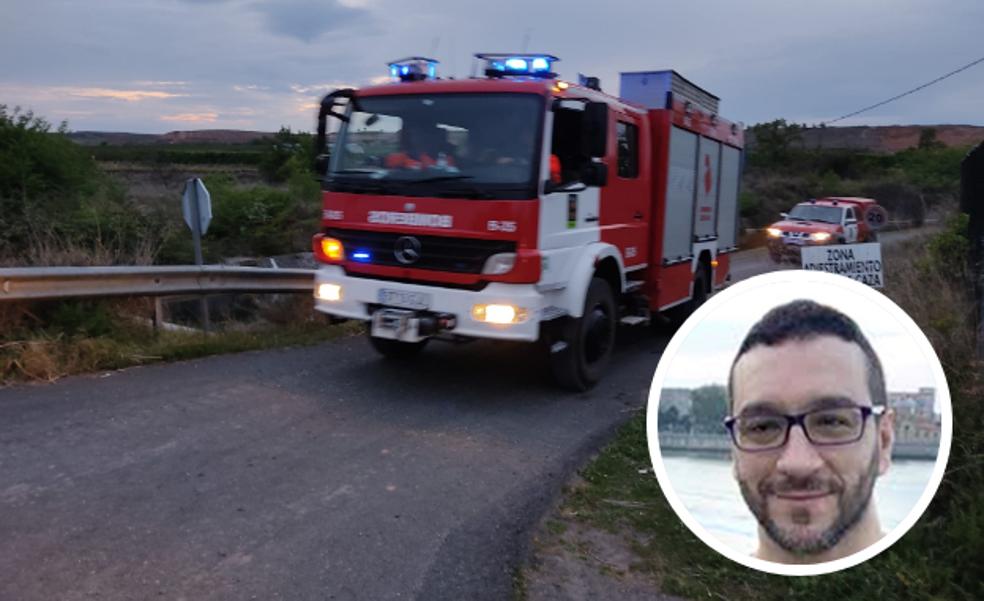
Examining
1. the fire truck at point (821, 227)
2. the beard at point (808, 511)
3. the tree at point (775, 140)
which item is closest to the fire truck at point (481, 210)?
the beard at point (808, 511)

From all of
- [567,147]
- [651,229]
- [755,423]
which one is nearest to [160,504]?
[755,423]

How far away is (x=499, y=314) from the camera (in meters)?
6.14

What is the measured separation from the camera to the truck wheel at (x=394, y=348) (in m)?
7.77

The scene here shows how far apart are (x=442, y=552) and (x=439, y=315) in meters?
2.76

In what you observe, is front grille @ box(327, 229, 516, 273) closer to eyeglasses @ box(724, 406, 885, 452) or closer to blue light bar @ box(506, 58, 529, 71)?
blue light bar @ box(506, 58, 529, 71)

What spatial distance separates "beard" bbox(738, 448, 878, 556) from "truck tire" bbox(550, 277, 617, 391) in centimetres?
497

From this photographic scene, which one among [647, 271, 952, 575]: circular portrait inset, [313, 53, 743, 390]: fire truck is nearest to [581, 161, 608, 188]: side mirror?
[313, 53, 743, 390]: fire truck

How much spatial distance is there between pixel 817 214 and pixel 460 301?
1916 centimetres

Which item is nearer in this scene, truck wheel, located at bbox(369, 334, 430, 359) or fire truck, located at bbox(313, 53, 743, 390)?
fire truck, located at bbox(313, 53, 743, 390)

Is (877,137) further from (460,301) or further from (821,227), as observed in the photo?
(460,301)

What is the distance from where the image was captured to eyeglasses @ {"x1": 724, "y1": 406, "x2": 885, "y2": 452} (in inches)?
61.8

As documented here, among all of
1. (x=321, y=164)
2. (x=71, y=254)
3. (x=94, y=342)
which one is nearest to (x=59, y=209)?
(x=71, y=254)

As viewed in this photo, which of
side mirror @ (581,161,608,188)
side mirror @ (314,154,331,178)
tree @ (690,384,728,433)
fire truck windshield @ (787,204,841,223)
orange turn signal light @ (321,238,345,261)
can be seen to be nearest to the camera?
tree @ (690,384,728,433)

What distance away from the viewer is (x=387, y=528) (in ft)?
13.4
